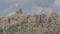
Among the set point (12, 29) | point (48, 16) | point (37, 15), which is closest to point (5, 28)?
point (12, 29)

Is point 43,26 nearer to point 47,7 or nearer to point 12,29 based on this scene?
point 47,7

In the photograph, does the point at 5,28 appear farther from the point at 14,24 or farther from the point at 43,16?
the point at 43,16

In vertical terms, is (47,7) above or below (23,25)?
above

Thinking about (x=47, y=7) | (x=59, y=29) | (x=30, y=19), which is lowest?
(x=59, y=29)

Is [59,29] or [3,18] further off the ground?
[3,18]

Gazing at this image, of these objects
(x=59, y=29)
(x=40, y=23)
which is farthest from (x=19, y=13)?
(x=59, y=29)

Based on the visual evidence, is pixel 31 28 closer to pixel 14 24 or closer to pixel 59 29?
pixel 14 24
